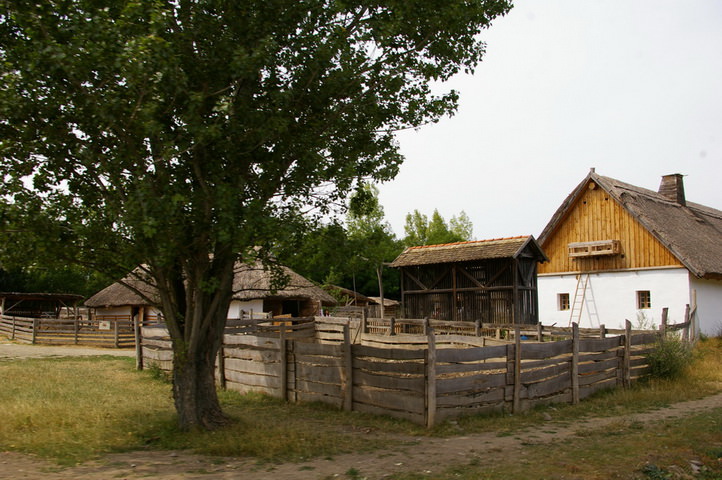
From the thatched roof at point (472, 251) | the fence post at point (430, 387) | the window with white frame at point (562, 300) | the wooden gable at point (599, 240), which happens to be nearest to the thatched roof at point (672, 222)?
the wooden gable at point (599, 240)

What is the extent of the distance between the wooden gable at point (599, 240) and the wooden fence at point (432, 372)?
13078 mm

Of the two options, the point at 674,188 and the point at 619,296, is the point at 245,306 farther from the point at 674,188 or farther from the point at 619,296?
the point at 674,188

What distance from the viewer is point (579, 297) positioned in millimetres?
29172

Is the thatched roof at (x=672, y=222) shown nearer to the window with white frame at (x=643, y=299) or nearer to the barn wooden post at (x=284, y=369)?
the window with white frame at (x=643, y=299)

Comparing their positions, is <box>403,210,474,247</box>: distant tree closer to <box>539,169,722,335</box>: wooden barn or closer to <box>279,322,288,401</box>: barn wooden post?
<box>539,169,722,335</box>: wooden barn

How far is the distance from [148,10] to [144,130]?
5.12ft

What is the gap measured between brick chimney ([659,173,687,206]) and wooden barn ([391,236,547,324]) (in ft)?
33.5

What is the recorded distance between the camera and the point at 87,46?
734cm

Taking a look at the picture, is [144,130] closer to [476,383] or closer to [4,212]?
[4,212]

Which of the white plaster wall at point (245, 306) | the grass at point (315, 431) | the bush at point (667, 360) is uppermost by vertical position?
the white plaster wall at point (245, 306)

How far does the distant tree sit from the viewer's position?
64188 mm

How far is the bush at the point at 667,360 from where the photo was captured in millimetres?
14398

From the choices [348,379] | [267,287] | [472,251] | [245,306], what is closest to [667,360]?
[348,379]

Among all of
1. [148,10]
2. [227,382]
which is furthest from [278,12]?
[227,382]
